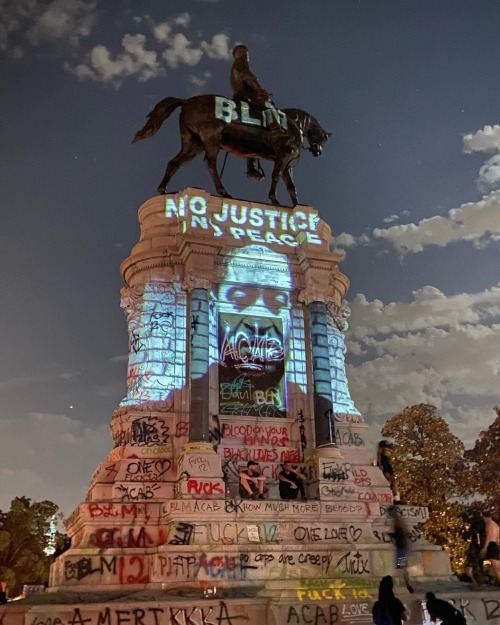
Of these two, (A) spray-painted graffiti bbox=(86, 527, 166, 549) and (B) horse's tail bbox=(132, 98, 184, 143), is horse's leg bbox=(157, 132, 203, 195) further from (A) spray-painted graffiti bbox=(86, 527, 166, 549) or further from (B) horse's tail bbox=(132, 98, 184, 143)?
(A) spray-painted graffiti bbox=(86, 527, 166, 549)

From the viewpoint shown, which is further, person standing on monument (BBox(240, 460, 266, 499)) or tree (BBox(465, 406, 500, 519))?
tree (BBox(465, 406, 500, 519))

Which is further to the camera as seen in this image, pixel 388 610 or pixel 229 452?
pixel 229 452

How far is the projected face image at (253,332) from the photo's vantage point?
23.3 m

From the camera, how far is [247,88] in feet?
90.4

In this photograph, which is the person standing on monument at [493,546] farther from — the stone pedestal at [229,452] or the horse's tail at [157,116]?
the horse's tail at [157,116]

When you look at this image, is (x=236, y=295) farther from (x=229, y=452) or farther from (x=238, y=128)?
(x=238, y=128)

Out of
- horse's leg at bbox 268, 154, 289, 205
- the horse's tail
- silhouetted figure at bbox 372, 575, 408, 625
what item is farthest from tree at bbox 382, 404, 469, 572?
silhouetted figure at bbox 372, 575, 408, 625

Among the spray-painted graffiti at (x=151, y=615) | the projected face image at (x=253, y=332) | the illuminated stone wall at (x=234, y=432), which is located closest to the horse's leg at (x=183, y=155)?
the illuminated stone wall at (x=234, y=432)

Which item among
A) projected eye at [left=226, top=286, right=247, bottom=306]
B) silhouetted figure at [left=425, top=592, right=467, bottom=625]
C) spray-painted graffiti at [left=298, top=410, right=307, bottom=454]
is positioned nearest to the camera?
silhouetted figure at [left=425, top=592, right=467, bottom=625]

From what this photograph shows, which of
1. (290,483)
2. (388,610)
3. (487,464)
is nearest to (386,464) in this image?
(290,483)

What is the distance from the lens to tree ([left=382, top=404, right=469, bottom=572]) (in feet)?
130

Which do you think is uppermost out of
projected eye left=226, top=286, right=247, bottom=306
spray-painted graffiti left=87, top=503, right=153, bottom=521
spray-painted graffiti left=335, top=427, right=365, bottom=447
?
projected eye left=226, top=286, right=247, bottom=306

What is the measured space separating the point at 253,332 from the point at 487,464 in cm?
2276

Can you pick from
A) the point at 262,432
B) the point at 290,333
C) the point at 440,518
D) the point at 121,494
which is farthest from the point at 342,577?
the point at 440,518
